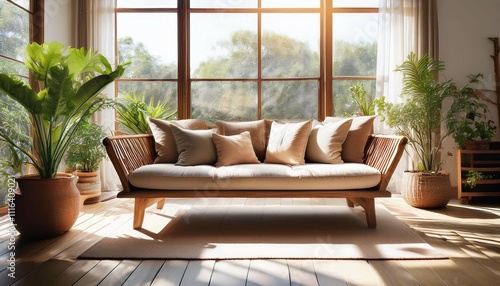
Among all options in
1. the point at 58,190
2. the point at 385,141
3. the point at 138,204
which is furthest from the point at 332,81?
the point at 58,190

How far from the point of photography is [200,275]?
2174 millimetres

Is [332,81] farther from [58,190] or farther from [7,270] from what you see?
[7,270]

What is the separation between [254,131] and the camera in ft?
12.6

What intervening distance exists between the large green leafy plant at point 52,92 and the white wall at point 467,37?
3.71 metres

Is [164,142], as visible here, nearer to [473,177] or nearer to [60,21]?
[60,21]

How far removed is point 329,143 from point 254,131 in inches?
27.2

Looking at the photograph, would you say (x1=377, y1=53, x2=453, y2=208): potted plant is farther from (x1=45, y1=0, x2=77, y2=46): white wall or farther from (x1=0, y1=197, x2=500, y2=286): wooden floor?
(x1=45, y1=0, x2=77, y2=46): white wall

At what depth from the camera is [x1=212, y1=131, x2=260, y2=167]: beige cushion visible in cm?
347

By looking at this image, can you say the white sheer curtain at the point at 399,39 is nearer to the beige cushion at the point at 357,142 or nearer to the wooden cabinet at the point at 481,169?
the wooden cabinet at the point at 481,169

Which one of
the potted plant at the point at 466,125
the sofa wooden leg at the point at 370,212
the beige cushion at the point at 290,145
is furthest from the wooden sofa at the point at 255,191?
the potted plant at the point at 466,125

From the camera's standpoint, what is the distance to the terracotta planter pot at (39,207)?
9.37 feet

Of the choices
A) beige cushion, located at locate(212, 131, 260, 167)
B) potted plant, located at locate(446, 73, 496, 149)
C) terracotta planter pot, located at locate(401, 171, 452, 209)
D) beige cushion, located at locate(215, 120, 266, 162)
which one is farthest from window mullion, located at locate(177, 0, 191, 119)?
potted plant, located at locate(446, 73, 496, 149)

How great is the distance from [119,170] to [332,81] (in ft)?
9.88

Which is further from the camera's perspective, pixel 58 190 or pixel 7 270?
pixel 58 190
